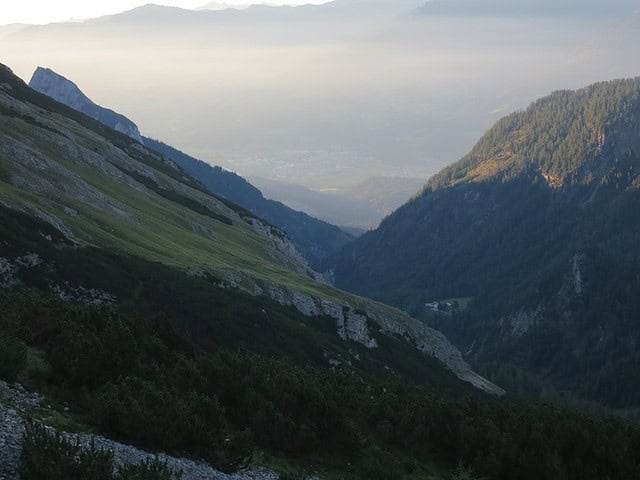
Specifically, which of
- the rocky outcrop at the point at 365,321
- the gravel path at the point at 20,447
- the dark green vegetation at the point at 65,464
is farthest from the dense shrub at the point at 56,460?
the rocky outcrop at the point at 365,321

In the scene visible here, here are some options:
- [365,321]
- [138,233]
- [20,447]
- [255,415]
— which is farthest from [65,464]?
[365,321]

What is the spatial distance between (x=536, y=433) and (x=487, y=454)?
2.51 m

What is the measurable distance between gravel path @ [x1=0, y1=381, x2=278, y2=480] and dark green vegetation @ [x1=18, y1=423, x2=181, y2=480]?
0.50 meters

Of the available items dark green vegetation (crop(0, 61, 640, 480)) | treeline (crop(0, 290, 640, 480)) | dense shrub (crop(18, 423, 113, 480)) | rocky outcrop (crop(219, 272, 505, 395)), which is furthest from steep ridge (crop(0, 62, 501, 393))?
dense shrub (crop(18, 423, 113, 480))

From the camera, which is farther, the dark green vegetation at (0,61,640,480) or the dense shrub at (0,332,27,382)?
the dense shrub at (0,332,27,382)

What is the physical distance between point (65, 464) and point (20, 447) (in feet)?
6.66

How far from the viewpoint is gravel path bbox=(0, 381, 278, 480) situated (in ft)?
66.1

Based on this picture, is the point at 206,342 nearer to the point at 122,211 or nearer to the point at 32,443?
the point at 122,211

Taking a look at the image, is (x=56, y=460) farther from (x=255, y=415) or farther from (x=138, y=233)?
(x=138, y=233)

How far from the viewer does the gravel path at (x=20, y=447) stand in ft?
66.1

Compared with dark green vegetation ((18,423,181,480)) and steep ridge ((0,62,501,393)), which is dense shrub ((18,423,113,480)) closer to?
dark green vegetation ((18,423,181,480))

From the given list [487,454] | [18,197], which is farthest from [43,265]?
[487,454]

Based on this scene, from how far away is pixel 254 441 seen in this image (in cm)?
2934

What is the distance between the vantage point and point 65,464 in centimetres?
1944
